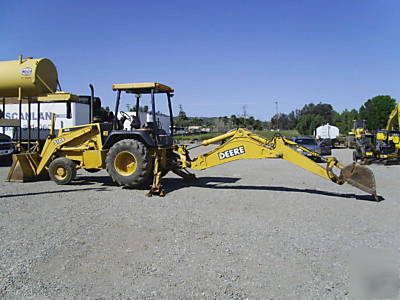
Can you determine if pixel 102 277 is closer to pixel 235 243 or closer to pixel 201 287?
pixel 201 287

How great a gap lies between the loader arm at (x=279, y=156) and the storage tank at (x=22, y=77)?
16.4 ft

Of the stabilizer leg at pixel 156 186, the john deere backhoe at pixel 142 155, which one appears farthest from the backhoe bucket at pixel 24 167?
the stabilizer leg at pixel 156 186

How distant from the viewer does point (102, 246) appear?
5098 millimetres

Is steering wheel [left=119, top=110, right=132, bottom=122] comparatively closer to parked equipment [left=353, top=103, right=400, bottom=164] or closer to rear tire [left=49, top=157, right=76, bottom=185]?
rear tire [left=49, top=157, right=76, bottom=185]

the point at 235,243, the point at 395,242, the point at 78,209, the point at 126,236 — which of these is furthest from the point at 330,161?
the point at 78,209

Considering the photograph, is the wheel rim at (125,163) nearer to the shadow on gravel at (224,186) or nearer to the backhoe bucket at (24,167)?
the shadow on gravel at (224,186)

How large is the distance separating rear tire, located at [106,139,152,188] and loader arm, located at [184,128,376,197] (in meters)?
1.29

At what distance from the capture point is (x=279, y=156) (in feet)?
27.7

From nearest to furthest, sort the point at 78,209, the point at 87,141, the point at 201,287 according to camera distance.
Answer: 1. the point at 201,287
2. the point at 78,209
3. the point at 87,141

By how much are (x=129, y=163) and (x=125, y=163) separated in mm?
113

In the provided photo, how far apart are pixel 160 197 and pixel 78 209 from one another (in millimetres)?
2033

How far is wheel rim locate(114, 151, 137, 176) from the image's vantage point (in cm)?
930

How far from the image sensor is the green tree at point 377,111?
61.9 meters

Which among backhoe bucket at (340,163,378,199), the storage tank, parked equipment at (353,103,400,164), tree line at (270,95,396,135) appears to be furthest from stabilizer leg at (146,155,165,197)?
tree line at (270,95,396,135)
